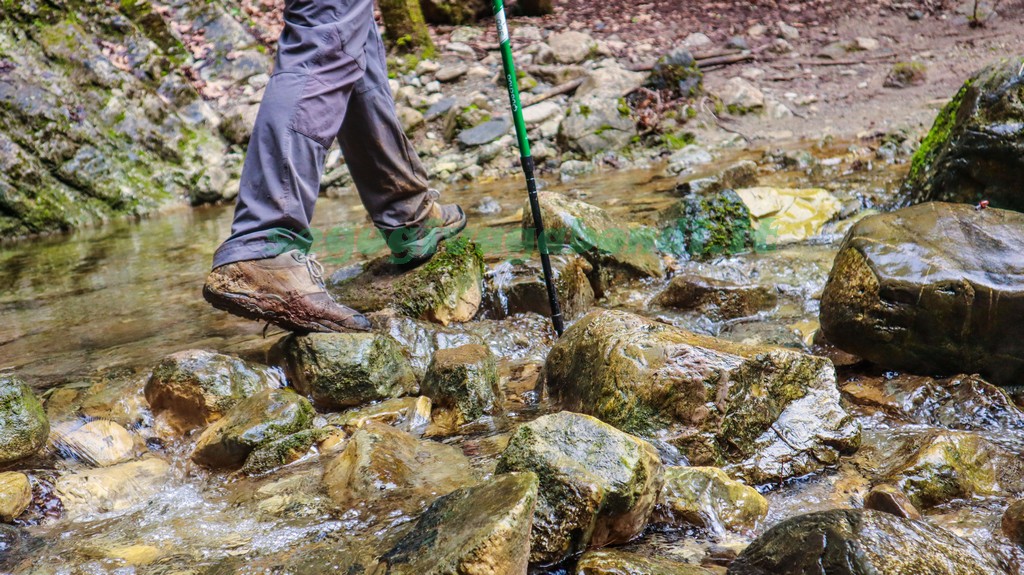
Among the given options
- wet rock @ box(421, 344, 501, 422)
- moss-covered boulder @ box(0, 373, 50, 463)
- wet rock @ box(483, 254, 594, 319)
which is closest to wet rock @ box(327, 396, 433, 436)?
wet rock @ box(421, 344, 501, 422)

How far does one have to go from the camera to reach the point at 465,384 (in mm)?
3057

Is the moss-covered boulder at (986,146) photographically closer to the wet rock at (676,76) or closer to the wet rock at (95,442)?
the wet rock at (95,442)

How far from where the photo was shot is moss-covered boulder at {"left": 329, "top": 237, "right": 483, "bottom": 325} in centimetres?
401

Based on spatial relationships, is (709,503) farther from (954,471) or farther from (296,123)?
(296,123)

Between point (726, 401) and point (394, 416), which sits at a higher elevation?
point (726, 401)

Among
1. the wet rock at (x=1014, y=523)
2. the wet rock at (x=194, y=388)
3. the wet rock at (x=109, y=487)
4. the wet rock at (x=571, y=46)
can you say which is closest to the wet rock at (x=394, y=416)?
the wet rock at (x=194, y=388)

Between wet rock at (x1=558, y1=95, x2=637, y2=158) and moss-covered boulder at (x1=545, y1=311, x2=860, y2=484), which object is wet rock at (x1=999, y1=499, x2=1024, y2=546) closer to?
moss-covered boulder at (x1=545, y1=311, x2=860, y2=484)

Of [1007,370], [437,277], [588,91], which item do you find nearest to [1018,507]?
[1007,370]

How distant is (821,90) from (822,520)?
34.5 ft

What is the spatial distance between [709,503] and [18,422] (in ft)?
7.78

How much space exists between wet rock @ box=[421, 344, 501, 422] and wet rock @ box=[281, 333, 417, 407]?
213 mm

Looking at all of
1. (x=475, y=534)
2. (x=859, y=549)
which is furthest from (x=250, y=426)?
(x=859, y=549)

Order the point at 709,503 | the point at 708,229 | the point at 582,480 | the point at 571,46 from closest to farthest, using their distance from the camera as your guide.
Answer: the point at 582,480
the point at 709,503
the point at 708,229
the point at 571,46

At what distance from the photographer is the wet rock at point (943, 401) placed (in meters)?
2.78
